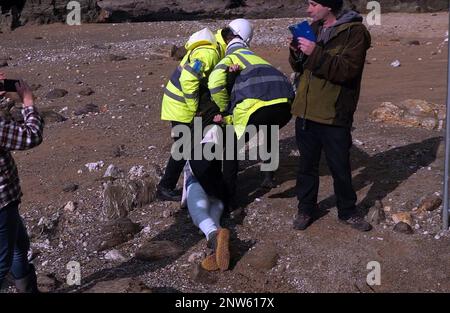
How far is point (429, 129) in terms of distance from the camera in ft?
28.7

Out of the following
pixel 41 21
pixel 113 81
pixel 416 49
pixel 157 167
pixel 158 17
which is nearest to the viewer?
pixel 157 167

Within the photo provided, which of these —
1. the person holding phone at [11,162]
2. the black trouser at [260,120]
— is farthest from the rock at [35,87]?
the person holding phone at [11,162]

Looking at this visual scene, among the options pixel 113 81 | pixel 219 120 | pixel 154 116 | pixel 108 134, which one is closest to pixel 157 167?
pixel 219 120

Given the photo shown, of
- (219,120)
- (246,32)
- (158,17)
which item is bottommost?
(158,17)

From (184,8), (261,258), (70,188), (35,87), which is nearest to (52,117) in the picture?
(35,87)

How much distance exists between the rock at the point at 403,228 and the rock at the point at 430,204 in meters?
0.36

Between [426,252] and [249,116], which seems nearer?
[426,252]

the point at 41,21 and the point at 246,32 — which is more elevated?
the point at 246,32

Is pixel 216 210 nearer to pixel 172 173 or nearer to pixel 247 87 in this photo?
pixel 172 173

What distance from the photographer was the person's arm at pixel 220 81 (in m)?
6.51

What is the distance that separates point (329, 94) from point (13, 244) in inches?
99.5

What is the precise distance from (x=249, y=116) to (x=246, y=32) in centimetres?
81

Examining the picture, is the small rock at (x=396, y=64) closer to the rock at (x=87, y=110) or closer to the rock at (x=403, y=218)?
the rock at (x=87, y=110)

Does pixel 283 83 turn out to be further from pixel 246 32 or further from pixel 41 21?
pixel 41 21
